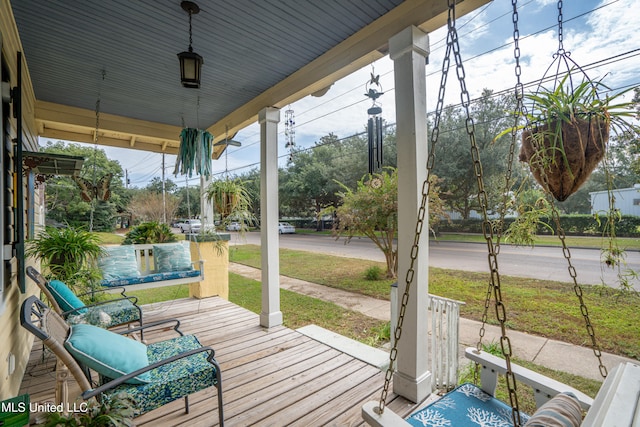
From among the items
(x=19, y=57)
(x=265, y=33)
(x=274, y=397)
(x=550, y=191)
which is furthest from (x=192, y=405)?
(x=265, y=33)

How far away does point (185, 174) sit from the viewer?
367 centimetres

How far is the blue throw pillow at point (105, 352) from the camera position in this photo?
1304mm

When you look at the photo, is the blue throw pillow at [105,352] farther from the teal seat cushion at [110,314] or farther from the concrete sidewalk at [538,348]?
the concrete sidewalk at [538,348]

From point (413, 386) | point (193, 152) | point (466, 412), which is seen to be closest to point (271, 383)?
point (413, 386)

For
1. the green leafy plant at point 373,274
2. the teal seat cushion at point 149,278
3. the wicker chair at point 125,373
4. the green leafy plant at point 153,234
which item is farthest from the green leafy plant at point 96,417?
the green leafy plant at point 373,274

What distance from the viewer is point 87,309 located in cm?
233

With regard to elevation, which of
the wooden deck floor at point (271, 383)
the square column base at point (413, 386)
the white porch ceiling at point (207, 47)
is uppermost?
the white porch ceiling at point (207, 47)

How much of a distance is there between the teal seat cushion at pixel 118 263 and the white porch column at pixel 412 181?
3251 millimetres

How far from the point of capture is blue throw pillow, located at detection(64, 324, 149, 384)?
4.28ft

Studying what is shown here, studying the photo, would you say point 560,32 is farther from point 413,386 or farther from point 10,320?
point 10,320

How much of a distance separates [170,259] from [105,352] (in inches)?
105

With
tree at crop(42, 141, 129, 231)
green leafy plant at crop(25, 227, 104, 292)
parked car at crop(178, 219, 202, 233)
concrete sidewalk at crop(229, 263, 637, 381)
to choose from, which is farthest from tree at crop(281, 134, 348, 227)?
green leafy plant at crop(25, 227, 104, 292)

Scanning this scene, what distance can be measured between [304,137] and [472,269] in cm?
1498

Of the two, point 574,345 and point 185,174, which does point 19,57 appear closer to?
point 185,174
